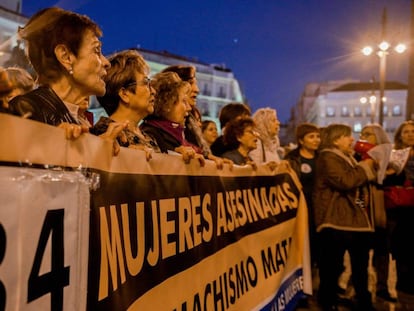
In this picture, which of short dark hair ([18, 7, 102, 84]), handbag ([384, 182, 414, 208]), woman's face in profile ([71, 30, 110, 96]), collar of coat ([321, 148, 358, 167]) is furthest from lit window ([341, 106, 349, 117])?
short dark hair ([18, 7, 102, 84])

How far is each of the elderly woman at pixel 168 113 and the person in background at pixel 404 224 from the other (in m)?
2.93

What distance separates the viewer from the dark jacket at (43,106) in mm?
1540

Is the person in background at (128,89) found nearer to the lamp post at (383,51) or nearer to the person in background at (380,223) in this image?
the person in background at (380,223)

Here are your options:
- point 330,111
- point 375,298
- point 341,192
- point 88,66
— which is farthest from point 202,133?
point 330,111

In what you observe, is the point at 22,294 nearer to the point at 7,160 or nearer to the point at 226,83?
the point at 7,160

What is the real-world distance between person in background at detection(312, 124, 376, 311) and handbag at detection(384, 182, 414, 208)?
66 cm

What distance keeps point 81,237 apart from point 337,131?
3.79m

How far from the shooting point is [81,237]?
1309 millimetres

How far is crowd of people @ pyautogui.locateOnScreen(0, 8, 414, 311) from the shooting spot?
186 centimetres

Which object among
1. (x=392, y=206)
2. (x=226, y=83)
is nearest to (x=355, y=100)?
(x=226, y=83)

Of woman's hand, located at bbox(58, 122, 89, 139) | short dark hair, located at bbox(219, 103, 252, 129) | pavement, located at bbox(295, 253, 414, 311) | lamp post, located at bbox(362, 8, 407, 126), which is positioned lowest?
pavement, located at bbox(295, 253, 414, 311)

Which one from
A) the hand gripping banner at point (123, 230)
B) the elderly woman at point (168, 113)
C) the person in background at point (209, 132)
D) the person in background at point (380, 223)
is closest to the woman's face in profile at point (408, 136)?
the person in background at point (380, 223)

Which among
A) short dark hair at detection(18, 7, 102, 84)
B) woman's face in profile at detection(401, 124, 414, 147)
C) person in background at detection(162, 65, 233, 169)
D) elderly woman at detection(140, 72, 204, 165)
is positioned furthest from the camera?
woman's face in profile at detection(401, 124, 414, 147)

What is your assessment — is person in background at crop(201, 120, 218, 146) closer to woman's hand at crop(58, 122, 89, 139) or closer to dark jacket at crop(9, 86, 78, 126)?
dark jacket at crop(9, 86, 78, 126)
